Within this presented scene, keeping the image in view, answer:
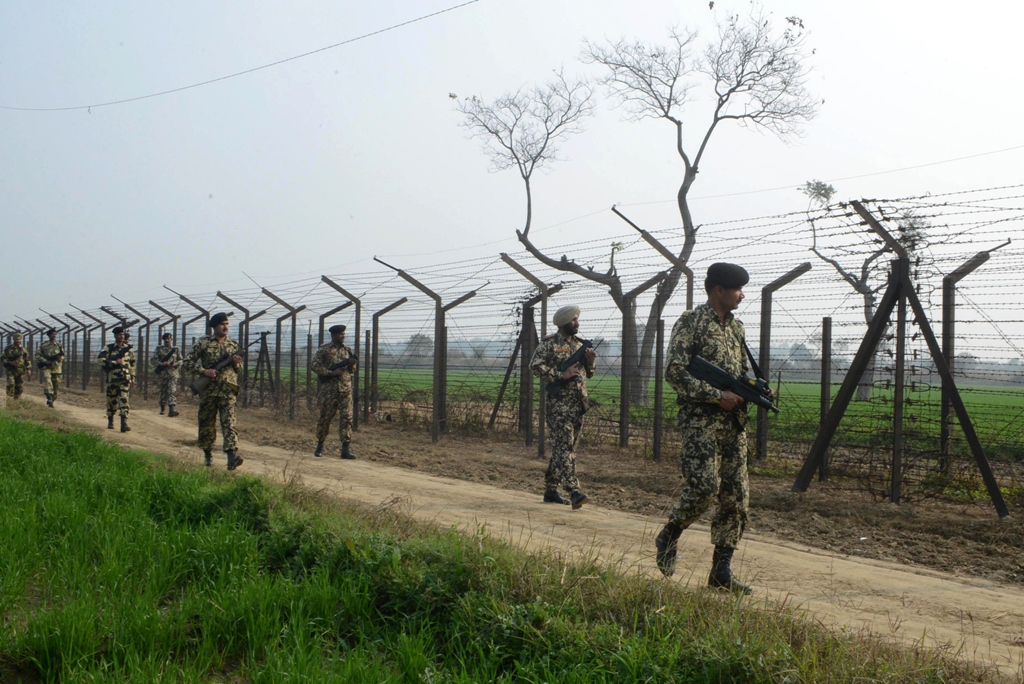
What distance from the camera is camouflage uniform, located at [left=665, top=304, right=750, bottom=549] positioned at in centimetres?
448

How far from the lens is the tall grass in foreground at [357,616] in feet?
9.62

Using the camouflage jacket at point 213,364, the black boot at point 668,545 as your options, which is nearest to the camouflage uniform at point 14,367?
the camouflage jacket at point 213,364

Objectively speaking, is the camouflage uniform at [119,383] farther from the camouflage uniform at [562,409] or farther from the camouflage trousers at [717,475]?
the camouflage trousers at [717,475]

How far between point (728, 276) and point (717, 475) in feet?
3.51

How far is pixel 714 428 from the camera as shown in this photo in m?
4.50

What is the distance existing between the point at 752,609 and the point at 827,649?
1.57ft

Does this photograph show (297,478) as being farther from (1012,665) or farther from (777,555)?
(1012,665)

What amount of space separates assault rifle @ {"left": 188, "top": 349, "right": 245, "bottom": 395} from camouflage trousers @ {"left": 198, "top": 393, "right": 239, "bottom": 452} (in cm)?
19

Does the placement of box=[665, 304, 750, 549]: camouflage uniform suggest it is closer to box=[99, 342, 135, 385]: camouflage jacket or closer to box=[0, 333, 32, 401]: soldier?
box=[99, 342, 135, 385]: camouflage jacket

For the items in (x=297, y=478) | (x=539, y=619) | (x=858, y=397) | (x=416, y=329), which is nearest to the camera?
(x=539, y=619)

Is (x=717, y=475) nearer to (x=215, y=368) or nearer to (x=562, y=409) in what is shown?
(x=562, y=409)

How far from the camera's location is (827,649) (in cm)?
291

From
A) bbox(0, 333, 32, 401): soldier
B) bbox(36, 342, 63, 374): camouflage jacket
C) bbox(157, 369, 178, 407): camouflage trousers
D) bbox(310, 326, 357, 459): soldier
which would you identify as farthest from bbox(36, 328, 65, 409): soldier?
bbox(310, 326, 357, 459): soldier

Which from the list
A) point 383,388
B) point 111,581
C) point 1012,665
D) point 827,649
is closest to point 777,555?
point 1012,665
